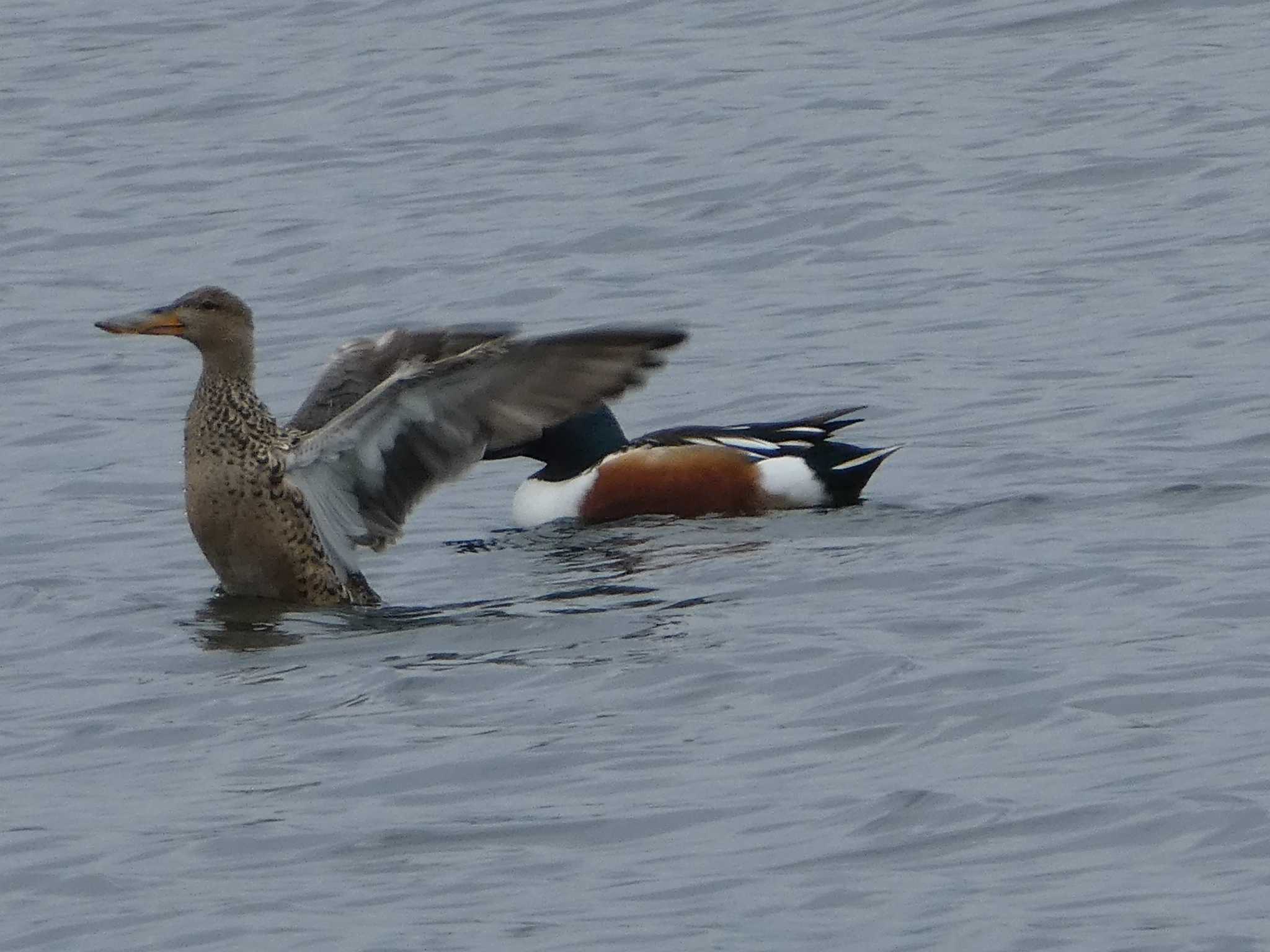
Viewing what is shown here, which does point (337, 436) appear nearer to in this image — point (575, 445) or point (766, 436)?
point (766, 436)

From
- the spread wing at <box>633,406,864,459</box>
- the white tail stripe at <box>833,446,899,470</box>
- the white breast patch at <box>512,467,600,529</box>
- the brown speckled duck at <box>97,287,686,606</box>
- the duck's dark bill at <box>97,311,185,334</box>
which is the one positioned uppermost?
the duck's dark bill at <box>97,311,185,334</box>

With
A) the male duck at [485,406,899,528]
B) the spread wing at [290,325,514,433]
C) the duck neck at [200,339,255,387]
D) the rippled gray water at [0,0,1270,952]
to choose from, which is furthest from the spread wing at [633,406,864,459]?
the duck neck at [200,339,255,387]

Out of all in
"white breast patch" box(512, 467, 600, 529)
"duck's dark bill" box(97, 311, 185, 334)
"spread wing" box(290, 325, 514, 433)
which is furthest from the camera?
"white breast patch" box(512, 467, 600, 529)

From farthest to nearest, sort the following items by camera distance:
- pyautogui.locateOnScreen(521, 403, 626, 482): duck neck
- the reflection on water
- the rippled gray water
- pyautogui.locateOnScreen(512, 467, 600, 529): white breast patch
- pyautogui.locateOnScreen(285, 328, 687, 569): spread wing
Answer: pyautogui.locateOnScreen(521, 403, 626, 482): duck neck, pyautogui.locateOnScreen(512, 467, 600, 529): white breast patch, the reflection on water, pyautogui.locateOnScreen(285, 328, 687, 569): spread wing, the rippled gray water

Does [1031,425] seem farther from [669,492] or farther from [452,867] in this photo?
[452,867]

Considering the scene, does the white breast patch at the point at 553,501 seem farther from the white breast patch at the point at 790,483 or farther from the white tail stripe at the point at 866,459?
the white tail stripe at the point at 866,459

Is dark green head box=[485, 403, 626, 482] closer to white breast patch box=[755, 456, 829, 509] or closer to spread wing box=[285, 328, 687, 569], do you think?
white breast patch box=[755, 456, 829, 509]

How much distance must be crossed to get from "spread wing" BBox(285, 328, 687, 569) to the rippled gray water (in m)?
0.36

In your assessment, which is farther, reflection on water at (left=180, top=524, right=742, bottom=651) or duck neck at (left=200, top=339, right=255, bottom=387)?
duck neck at (left=200, top=339, right=255, bottom=387)

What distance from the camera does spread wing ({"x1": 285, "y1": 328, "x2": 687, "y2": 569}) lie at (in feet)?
24.1

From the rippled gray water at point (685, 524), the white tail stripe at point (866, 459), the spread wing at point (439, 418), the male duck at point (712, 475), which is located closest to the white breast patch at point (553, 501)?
the male duck at point (712, 475)

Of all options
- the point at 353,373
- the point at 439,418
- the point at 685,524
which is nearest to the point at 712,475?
the point at 685,524

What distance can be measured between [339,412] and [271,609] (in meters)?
0.80

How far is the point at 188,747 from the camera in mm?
6391
